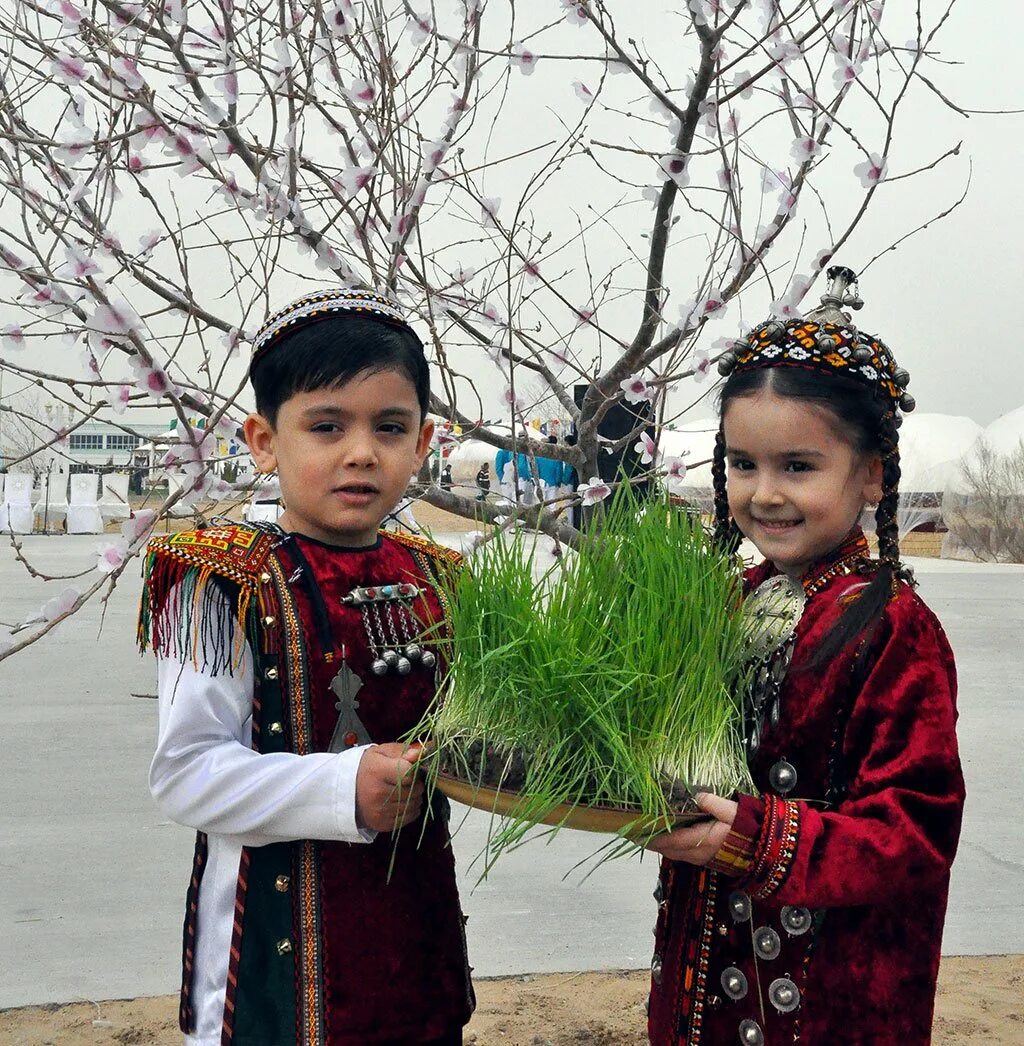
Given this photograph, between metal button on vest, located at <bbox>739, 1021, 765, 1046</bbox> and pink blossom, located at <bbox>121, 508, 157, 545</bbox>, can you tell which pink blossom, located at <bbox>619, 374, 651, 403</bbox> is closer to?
pink blossom, located at <bbox>121, 508, 157, 545</bbox>

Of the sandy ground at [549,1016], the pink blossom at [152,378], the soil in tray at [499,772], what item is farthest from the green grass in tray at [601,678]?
the sandy ground at [549,1016]

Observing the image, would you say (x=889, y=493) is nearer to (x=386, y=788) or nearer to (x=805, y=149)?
(x=386, y=788)

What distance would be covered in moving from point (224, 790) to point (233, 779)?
0.02 metres

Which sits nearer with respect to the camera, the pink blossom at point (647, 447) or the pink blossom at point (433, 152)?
the pink blossom at point (433, 152)

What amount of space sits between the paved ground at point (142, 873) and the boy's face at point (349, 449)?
1613mm

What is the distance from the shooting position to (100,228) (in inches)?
97.1

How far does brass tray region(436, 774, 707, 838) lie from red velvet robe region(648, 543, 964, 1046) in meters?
0.11

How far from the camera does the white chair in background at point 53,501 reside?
864 inches

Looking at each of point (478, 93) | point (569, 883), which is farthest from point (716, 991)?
point (569, 883)

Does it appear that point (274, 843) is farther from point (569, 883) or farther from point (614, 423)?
point (569, 883)

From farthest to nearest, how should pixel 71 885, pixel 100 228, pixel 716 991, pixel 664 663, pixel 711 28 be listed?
1. pixel 71 885
2. pixel 100 228
3. pixel 711 28
4. pixel 716 991
5. pixel 664 663

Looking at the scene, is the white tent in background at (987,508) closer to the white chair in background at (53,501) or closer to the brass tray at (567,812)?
the white chair in background at (53,501)

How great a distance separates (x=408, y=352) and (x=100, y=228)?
1.17 meters

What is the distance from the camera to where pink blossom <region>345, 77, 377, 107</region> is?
2391 mm
